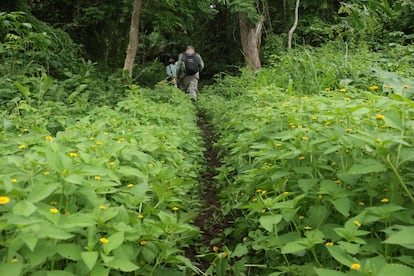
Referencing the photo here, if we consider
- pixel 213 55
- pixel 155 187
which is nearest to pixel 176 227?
pixel 155 187

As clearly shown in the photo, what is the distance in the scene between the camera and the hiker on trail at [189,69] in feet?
31.5

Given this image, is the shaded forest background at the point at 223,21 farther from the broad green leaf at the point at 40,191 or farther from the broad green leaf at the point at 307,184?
the broad green leaf at the point at 40,191

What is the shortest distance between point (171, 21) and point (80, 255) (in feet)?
24.4

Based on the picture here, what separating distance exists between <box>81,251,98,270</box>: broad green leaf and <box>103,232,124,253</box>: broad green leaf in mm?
65

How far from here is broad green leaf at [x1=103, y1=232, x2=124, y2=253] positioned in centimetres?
148

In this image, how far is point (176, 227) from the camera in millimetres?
1876

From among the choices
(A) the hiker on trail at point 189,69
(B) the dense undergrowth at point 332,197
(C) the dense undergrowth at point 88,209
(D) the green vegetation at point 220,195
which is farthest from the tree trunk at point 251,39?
(C) the dense undergrowth at point 88,209

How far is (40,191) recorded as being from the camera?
149 cm

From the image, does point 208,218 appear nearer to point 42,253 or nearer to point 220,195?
point 220,195

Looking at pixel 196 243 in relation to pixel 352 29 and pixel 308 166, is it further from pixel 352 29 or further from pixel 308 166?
pixel 352 29

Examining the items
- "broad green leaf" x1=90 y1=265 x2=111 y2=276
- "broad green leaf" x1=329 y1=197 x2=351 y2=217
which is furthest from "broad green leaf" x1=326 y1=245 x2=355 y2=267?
"broad green leaf" x1=90 y1=265 x2=111 y2=276

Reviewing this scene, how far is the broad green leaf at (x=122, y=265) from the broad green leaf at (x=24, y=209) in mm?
342

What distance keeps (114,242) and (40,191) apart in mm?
340

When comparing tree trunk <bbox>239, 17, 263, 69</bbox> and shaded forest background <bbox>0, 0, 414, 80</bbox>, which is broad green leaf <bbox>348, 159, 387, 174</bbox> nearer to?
shaded forest background <bbox>0, 0, 414, 80</bbox>
